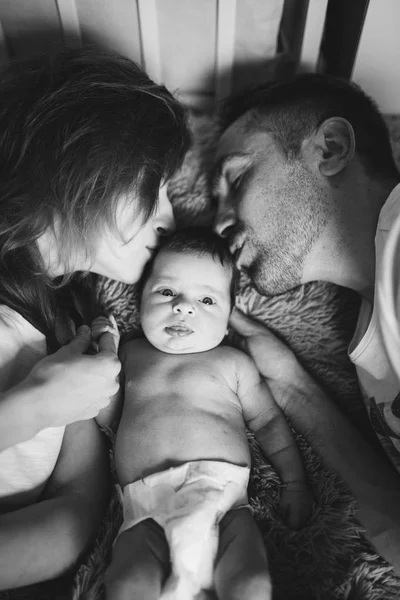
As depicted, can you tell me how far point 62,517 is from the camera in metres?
1.09

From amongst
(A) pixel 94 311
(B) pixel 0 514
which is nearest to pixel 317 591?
(B) pixel 0 514

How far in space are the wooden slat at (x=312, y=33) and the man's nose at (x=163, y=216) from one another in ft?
1.87

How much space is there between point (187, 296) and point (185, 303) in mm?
33

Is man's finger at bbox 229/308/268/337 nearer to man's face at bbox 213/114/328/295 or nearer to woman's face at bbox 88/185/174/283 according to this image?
man's face at bbox 213/114/328/295

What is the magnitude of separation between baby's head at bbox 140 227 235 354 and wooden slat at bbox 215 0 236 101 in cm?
49

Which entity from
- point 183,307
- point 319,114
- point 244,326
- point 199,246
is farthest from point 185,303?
point 319,114

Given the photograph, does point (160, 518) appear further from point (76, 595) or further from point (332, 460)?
point (332, 460)

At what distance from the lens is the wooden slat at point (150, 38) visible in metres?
1.24

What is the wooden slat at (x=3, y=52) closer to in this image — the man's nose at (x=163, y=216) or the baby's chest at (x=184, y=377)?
the man's nose at (x=163, y=216)

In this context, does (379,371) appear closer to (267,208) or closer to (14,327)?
(267,208)

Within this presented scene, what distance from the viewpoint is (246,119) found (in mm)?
1373

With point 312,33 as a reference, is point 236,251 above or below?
below

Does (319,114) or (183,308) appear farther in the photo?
(319,114)

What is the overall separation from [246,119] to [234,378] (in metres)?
0.73
